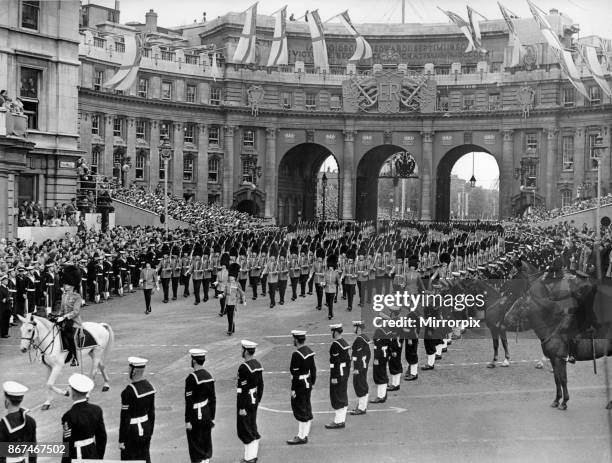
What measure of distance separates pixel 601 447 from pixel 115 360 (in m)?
11.0

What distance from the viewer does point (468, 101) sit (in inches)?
2793

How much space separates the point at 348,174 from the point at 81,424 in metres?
63.0

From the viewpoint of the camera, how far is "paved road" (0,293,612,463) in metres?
12.2

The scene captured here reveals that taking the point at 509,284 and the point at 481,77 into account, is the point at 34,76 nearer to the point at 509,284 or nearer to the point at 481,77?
the point at 509,284

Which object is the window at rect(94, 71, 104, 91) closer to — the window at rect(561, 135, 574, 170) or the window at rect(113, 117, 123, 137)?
the window at rect(113, 117, 123, 137)

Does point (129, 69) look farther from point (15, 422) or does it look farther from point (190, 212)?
point (15, 422)

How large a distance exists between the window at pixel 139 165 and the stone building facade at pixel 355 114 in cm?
9

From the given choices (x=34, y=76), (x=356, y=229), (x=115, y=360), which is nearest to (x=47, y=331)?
(x=115, y=360)

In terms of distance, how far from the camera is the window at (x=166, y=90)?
65188mm

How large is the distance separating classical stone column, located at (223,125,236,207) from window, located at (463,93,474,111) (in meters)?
20.6

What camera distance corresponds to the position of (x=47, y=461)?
1189 centimetres

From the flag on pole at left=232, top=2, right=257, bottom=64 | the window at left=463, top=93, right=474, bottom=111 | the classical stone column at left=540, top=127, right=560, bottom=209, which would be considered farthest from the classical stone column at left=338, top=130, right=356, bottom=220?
the flag on pole at left=232, top=2, right=257, bottom=64

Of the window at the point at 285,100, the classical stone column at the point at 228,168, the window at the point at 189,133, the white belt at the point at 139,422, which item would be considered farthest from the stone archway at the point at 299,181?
the white belt at the point at 139,422
